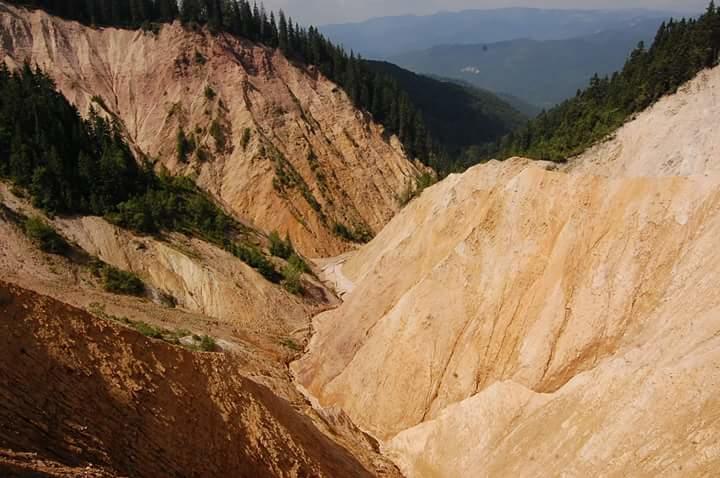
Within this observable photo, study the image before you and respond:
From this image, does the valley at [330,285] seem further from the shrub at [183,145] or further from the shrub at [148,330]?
the shrub at [148,330]

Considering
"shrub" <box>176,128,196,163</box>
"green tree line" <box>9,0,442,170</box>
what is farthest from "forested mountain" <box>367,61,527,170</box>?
"shrub" <box>176,128,196,163</box>

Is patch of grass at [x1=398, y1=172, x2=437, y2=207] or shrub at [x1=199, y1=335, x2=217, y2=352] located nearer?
shrub at [x1=199, y1=335, x2=217, y2=352]

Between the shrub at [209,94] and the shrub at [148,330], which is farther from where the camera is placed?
the shrub at [209,94]

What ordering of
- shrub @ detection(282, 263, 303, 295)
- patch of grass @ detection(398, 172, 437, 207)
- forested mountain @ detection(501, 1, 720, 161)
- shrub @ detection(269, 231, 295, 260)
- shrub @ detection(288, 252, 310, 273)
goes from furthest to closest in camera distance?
patch of grass @ detection(398, 172, 437, 207) < shrub @ detection(269, 231, 295, 260) < forested mountain @ detection(501, 1, 720, 161) < shrub @ detection(288, 252, 310, 273) < shrub @ detection(282, 263, 303, 295)

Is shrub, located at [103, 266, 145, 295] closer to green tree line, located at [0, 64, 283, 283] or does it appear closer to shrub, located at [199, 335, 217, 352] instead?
green tree line, located at [0, 64, 283, 283]

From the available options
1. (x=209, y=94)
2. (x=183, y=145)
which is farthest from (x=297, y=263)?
(x=209, y=94)

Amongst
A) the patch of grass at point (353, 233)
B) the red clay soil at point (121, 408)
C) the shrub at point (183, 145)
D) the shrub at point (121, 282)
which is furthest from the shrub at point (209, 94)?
the red clay soil at point (121, 408)
